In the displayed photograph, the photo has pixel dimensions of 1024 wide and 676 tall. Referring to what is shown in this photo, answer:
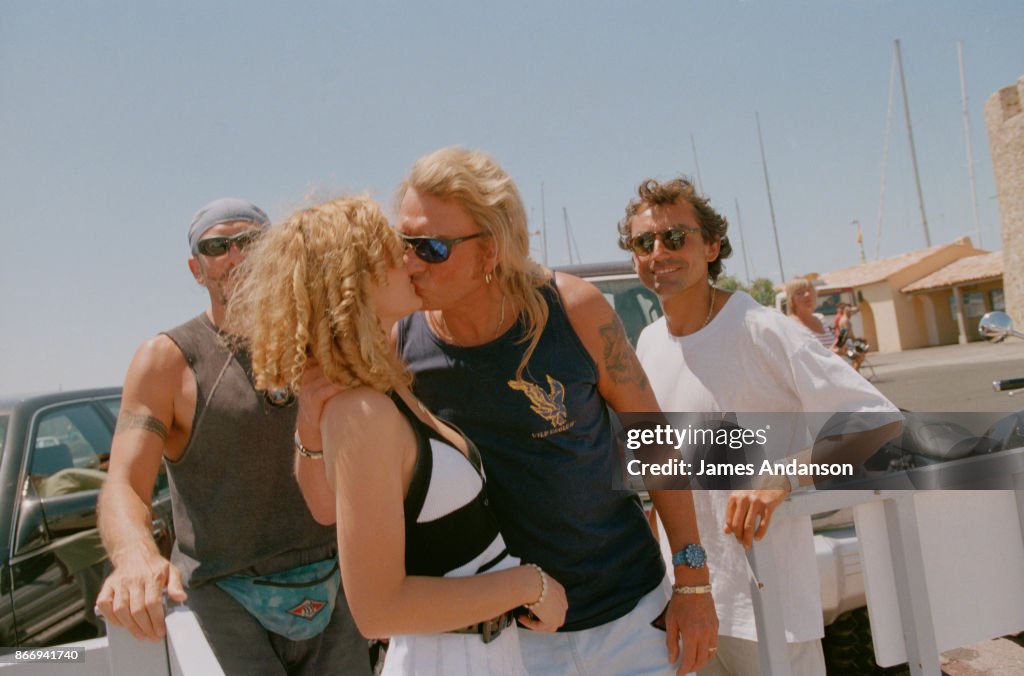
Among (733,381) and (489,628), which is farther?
(733,381)

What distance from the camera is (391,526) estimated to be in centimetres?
127

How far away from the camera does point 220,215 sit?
2.34 m

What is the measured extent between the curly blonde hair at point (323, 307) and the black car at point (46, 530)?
2.26 meters

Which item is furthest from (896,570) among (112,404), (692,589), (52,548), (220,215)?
(112,404)

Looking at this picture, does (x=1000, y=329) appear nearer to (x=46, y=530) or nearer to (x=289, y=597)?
(x=289, y=597)

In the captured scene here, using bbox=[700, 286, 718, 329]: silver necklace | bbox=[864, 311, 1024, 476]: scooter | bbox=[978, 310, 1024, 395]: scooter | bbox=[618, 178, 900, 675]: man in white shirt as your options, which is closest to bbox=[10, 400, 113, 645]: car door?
bbox=[618, 178, 900, 675]: man in white shirt

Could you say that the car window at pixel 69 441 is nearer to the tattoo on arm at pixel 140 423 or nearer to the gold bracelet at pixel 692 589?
the tattoo on arm at pixel 140 423

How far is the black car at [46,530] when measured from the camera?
2.90 meters

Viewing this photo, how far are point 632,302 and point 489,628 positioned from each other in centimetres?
407

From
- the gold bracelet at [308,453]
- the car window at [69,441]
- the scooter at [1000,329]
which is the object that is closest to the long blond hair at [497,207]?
the gold bracelet at [308,453]

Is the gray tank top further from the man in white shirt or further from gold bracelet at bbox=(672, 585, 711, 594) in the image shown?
the man in white shirt

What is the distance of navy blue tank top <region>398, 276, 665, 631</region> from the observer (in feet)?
5.71

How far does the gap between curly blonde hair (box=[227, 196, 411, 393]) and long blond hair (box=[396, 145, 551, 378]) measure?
1.30 feet

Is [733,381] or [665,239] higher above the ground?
[665,239]
